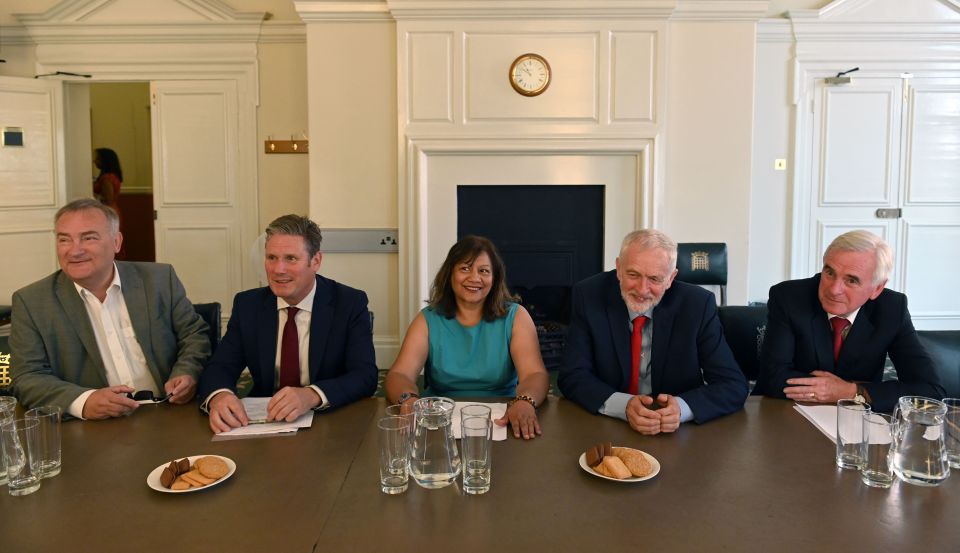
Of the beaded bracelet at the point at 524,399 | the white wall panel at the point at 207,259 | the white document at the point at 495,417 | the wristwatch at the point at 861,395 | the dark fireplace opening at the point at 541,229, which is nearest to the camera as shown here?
the white document at the point at 495,417

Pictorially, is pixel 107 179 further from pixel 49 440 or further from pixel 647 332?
pixel 647 332

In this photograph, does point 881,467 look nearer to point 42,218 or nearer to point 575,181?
point 575,181

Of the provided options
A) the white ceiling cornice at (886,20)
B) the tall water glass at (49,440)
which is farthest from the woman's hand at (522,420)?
the white ceiling cornice at (886,20)

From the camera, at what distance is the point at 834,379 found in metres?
2.20

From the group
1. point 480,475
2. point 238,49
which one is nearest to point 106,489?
point 480,475

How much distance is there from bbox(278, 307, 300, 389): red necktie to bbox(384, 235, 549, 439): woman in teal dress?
1.01 feet

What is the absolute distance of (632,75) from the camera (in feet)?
16.4

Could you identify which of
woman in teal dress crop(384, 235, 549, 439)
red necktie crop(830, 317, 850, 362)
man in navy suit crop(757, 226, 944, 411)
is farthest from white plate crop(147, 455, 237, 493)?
red necktie crop(830, 317, 850, 362)

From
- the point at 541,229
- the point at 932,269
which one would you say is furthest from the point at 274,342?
the point at 932,269

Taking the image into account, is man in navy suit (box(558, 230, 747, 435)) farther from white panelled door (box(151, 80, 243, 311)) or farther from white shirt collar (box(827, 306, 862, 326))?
white panelled door (box(151, 80, 243, 311))

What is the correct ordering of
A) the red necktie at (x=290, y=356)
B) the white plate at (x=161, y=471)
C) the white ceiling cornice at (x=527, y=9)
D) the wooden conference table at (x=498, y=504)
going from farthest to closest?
1. the white ceiling cornice at (x=527, y=9)
2. the red necktie at (x=290, y=356)
3. the white plate at (x=161, y=471)
4. the wooden conference table at (x=498, y=504)

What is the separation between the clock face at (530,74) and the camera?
16.3ft

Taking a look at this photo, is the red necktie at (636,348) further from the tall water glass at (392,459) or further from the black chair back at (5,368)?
the black chair back at (5,368)

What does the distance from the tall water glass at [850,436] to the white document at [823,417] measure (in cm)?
18
